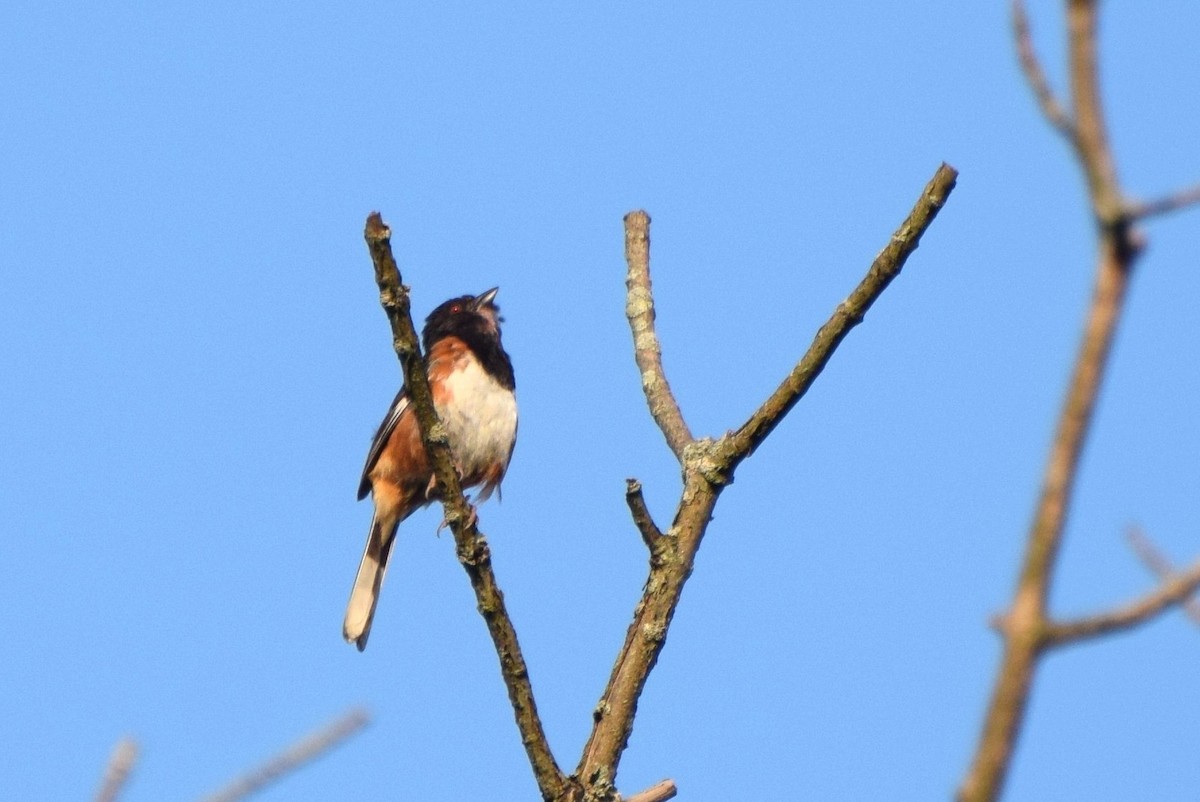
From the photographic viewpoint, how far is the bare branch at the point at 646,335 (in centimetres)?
446

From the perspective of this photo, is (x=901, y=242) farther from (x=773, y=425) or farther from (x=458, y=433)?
(x=458, y=433)

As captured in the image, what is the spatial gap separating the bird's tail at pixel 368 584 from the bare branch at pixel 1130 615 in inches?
231

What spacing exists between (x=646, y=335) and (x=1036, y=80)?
3586 millimetres

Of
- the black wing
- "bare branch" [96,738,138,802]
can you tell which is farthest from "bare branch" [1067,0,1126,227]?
the black wing

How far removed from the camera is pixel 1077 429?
1.02 meters

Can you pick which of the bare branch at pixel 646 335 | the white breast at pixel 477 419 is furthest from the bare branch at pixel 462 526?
the white breast at pixel 477 419

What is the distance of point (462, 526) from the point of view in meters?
3.97

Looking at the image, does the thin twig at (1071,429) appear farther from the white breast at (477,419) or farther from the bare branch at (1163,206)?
the white breast at (477,419)

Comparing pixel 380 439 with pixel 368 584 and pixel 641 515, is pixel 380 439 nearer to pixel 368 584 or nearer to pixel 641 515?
pixel 368 584

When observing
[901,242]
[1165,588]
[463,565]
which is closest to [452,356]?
[463,565]

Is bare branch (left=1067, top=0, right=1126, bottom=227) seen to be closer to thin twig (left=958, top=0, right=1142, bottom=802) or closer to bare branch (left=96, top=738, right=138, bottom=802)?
thin twig (left=958, top=0, right=1142, bottom=802)

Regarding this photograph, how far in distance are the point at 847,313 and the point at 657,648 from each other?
948mm

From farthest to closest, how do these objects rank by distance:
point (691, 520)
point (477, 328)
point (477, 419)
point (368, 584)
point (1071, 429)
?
point (477, 328) < point (477, 419) < point (368, 584) < point (691, 520) < point (1071, 429)

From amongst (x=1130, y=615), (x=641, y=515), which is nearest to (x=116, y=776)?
(x=1130, y=615)
